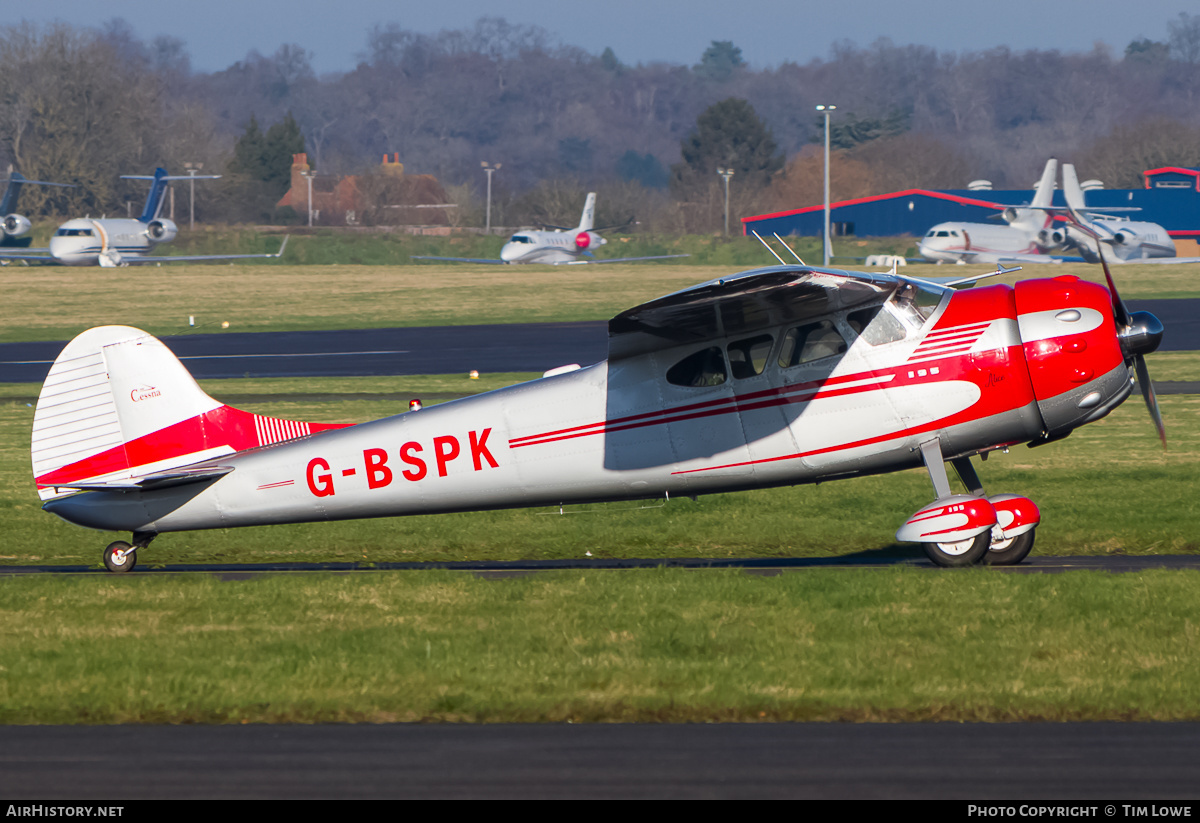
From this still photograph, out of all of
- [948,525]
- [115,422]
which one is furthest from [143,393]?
[948,525]

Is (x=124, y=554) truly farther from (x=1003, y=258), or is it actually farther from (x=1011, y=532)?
(x=1003, y=258)

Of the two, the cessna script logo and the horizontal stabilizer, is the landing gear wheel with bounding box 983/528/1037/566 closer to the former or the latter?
the horizontal stabilizer

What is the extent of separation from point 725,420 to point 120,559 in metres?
5.93

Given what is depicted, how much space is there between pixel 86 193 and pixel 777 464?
390 feet

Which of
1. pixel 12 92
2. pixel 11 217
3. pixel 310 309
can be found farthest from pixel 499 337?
pixel 12 92

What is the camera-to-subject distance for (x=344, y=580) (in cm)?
1173

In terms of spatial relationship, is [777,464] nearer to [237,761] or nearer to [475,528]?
[475,528]

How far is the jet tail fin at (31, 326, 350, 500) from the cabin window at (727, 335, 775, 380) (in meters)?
4.92

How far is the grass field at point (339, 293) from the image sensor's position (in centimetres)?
5584

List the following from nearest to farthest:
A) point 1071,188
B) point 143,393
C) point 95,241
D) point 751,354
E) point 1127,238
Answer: point 751,354 → point 143,393 → point 95,241 → point 1127,238 → point 1071,188

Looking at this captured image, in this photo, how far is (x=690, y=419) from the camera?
41.5 feet

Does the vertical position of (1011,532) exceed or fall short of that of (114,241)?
it falls short

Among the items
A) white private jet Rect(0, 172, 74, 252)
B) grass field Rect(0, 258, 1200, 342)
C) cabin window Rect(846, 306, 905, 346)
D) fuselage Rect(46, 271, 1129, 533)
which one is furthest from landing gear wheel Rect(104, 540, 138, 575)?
white private jet Rect(0, 172, 74, 252)

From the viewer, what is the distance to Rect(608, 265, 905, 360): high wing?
11344 millimetres
